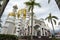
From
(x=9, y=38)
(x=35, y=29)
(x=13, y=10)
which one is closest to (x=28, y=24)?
(x=35, y=29)

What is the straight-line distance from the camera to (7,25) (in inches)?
3438

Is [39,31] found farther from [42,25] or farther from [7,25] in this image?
[7,25]

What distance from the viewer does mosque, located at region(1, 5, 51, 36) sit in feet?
272

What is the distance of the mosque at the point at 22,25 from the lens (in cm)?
8290

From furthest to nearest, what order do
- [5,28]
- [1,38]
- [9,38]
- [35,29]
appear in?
[5,28], [35,29], [9,38], [1,38]

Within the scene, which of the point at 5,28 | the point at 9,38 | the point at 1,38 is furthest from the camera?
the point at 5,28

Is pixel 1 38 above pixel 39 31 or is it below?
above

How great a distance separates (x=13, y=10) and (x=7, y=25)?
8.76 metres

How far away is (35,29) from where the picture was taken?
261 feet

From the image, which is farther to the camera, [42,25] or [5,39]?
[42,25]

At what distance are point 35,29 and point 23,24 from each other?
10.5 meters

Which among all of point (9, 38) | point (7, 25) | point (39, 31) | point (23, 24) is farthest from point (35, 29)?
point (9, 38)

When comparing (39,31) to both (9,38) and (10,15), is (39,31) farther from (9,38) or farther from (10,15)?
(9,38)

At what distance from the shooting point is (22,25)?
287ft
